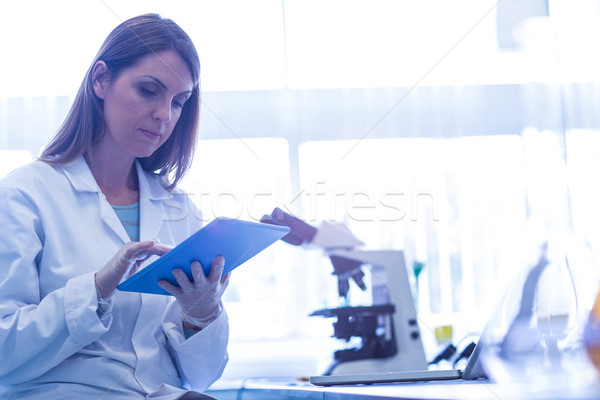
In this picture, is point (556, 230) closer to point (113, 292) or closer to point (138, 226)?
point (113, 292)

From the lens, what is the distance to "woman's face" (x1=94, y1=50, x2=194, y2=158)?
117 centimetres

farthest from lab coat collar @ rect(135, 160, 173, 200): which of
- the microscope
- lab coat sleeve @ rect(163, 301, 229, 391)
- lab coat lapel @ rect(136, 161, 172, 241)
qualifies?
the microscope

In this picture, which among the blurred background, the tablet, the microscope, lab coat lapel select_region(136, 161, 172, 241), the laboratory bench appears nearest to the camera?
the laboratory bench

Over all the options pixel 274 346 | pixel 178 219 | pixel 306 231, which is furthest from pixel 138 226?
pixel 274 346

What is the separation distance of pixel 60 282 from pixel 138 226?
0.71 feet

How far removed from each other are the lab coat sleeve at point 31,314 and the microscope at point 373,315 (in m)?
0.69

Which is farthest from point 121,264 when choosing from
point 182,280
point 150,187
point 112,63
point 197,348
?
point 112,63

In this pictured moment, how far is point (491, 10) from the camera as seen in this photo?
332 centimetres

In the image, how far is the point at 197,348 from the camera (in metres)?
1.08

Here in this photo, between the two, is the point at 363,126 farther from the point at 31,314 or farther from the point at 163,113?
the point at 31,314

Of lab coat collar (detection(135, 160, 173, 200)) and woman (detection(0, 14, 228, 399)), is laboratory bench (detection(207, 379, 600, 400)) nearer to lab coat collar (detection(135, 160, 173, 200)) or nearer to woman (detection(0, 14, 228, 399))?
woman (detection(0, 14, 228, 399))

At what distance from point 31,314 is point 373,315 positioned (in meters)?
0.93

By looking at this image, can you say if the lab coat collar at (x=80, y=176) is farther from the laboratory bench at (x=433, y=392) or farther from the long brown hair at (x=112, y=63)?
the laboratory bench at (x=433, y=392)

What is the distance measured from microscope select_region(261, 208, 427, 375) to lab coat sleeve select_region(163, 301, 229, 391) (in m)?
0.47
